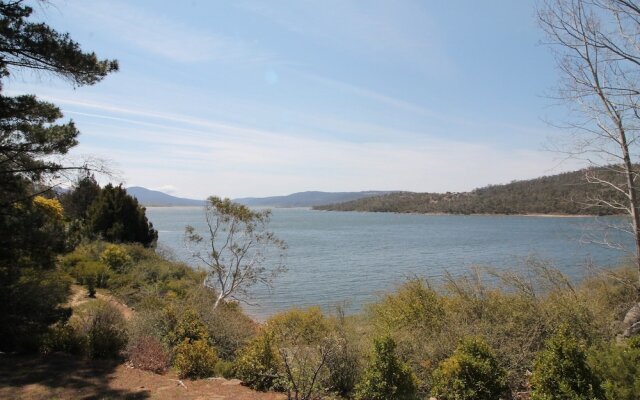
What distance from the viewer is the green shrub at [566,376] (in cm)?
531

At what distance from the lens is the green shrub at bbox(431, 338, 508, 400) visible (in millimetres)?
5887

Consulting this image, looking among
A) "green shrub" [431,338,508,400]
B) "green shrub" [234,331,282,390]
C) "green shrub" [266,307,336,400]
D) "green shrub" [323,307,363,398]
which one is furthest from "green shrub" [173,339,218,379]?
"green shrub" [431,338,508,400]

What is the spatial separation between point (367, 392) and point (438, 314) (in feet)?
Answer: 13.0

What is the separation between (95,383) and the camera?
696cm

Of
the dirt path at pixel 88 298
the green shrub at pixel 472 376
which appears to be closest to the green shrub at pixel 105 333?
the dirt path at pixel 88 298

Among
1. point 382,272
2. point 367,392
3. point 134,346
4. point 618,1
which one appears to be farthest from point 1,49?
point 382,272

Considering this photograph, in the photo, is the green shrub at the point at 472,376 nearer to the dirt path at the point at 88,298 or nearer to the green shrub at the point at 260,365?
the green shrub at the point at 260,365

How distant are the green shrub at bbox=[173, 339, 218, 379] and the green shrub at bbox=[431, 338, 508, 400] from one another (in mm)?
4089

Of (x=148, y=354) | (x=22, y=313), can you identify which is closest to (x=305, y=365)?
(x=148, y=354)

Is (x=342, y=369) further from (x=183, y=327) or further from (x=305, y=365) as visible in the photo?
(x=183, y=327)

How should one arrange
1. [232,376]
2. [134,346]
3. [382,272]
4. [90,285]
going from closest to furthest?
[232,376] → [134,346] → [90,285] → [382,272]

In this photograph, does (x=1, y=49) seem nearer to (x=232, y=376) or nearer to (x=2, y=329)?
(x=2, y=329)

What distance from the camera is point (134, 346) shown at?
8.48 metres

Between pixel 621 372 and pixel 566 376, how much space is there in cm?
60
